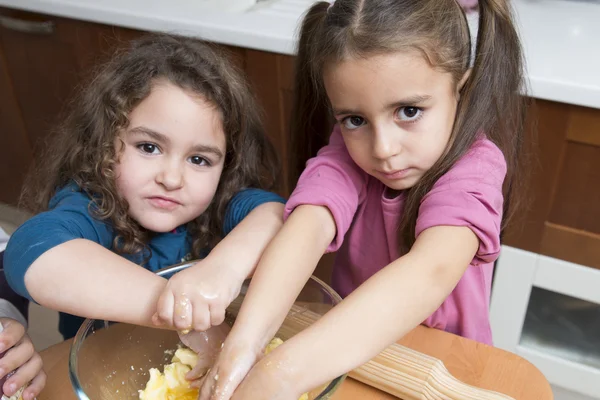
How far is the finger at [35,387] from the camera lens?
26.6 inches

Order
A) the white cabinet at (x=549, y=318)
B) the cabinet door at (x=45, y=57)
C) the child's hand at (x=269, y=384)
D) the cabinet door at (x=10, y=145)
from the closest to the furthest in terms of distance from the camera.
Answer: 1. the child's hand at (x=269, y=384)
2. the white cabinet at (x=549, y=318)
3. the cabinet door at (x=45, y=57)
4. the cabinet door at (x=10, y=145)

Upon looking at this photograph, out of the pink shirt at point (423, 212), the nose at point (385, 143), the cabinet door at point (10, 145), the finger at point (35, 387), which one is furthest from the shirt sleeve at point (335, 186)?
the cabinet door at point (10, 145)

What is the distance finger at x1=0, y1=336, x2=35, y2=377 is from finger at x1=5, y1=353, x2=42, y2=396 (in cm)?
1

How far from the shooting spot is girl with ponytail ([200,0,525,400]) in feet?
1.93

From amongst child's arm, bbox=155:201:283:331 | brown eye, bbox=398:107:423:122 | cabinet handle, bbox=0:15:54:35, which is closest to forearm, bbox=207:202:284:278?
child's arm, bbox=155:201:283:331

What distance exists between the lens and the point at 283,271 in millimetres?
688

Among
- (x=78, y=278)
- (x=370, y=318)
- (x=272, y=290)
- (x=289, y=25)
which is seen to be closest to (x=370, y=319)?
(x=370, y=318)

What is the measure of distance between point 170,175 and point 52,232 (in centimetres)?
17

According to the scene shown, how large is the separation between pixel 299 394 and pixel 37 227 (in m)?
0.40

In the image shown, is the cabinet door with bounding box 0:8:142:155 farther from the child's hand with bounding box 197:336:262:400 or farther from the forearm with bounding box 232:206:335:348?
the child's hand with bounding box 197:336:262:400

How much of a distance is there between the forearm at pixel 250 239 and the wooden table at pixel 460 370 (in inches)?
7.3

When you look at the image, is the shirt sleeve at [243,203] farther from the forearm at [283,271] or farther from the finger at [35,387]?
the finger at [35,387]

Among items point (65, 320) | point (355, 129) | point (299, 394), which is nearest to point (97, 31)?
point (65, 320)

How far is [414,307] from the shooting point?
63cm
